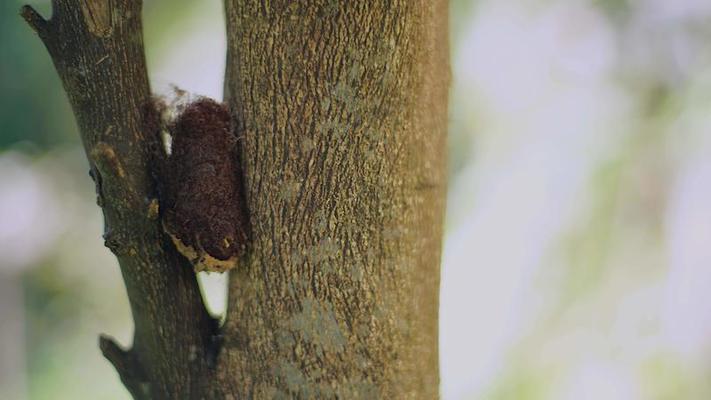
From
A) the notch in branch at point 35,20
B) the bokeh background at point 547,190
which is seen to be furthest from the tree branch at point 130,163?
the bokeh background at point 547,190

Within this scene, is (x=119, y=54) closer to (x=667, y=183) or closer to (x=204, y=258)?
(x=204, y=258)

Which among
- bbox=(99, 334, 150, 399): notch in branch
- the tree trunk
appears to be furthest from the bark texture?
bbox=(99, 334, 150, 399): notch in branch

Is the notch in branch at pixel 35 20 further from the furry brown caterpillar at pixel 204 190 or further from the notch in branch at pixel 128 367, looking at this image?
the notch in branch at pixel 128 367

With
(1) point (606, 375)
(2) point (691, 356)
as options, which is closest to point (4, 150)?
(1) point (606, 375)

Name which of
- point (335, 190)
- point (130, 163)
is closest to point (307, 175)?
point (335, 190)

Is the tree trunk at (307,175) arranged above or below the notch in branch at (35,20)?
below

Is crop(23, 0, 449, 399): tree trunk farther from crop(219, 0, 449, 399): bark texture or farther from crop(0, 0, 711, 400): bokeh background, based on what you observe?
crop(0, 0, 711, 400): bokeh background
